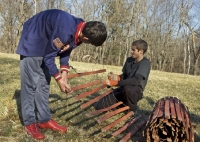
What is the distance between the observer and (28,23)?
3.56m

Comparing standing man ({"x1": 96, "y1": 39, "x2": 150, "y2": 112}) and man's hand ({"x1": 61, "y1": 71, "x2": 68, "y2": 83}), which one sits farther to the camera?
standing man ({"x1": 96, "y1": 39, "x2": 150, "y2": 112})

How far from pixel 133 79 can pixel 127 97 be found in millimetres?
401

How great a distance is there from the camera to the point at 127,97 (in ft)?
16.0

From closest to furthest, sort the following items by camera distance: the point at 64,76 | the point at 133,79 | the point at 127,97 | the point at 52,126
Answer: the point at 64,76, the point at 52,126, the point at 133,79, the point at 127,97

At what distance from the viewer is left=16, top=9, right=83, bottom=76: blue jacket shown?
3110 mm

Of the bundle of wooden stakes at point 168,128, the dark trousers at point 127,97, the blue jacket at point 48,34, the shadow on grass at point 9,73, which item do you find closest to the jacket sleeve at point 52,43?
the blue jacket at point 48,34

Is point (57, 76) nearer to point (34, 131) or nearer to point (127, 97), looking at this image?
point (34, 131)

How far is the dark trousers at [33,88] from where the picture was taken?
3.54 m

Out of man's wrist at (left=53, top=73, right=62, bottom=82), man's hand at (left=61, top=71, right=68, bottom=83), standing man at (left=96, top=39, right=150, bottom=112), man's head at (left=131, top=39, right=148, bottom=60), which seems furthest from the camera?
man's head at (left=131, top=39, right=148, bottom=60)

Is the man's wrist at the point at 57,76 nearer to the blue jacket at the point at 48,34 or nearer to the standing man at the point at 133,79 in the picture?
Answer: the blue jacket at the point at 48,34

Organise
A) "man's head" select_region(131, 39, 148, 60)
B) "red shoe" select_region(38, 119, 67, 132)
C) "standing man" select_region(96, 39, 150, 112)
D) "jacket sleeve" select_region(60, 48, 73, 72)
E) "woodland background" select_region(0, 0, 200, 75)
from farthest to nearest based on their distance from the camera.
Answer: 1. "woodland background" select_region(0, 0, 200, 75)
2. "man's head" select_region(131, 39, 148, 60)
3. "standing man" select_region(96, 39, 150, 112)
4. "red shoe" select_region(38, 119, 67, 132)
5. "jacket sleeve" select_region(60, 48, 73, 72)

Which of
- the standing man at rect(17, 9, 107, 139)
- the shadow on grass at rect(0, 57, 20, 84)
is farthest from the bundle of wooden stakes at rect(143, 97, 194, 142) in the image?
the shadow on grass at rect(0, 57, 20, 84)

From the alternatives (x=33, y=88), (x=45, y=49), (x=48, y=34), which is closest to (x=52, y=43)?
(x=45, y=49)

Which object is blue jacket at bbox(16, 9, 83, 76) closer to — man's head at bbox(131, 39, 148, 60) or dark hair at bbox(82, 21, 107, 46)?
dark hair at bbox(82, 21, 107, 46)
